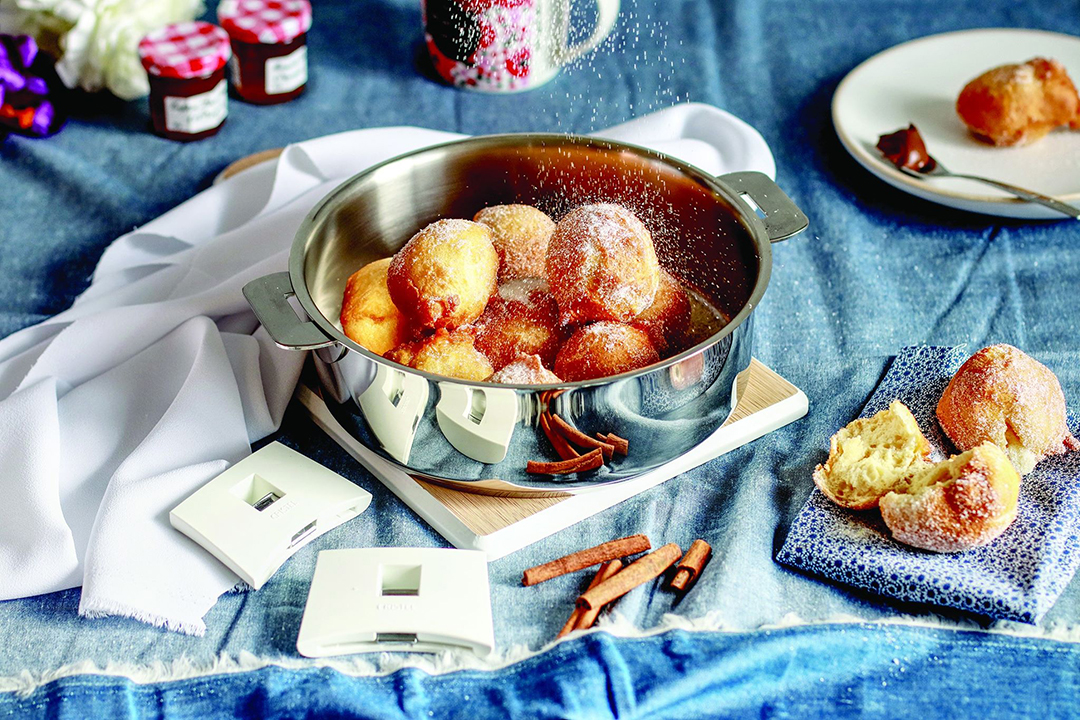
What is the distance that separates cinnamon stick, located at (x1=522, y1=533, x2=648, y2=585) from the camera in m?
0.82

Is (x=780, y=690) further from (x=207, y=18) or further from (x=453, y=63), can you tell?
(x=207, y=18)

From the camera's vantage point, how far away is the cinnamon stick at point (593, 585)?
0.78m

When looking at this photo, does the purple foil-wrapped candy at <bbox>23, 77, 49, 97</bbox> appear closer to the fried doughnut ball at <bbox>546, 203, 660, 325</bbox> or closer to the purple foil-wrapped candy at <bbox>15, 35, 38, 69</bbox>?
the purple foil-wrapped candy at <bbox>15, 35, 38, 69</bbox>

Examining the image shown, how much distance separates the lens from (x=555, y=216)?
3.75 ft

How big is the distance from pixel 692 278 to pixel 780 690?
479 millimetres

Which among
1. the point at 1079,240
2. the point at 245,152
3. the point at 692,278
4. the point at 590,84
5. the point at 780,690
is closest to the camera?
the point at 780,690

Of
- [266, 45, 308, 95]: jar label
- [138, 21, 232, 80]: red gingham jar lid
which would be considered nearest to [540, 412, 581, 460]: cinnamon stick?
[138, 21, 232, 80]: red gingham jar lid

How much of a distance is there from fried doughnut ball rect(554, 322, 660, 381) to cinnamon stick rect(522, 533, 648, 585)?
0.46 feet

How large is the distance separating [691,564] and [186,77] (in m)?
1.02

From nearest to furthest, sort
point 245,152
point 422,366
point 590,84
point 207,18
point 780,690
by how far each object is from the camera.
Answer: point 780,690, point 422,366, point 245,152, point 590,84, point 207,18

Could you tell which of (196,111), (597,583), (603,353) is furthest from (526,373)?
(196,111)

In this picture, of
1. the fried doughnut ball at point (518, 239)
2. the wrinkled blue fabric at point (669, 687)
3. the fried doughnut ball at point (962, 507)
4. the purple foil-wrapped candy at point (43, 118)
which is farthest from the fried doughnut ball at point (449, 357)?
the purple foil-wrapped candy at point (43, 118)

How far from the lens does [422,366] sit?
0.87m

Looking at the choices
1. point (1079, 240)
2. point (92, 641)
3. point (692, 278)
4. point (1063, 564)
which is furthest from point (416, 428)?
point (1079, 240)
